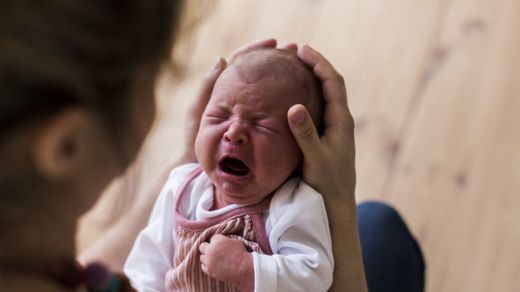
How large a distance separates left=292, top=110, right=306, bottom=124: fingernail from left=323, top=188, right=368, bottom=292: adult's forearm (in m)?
0.14

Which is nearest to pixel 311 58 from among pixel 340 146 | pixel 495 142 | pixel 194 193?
pixel 340 146

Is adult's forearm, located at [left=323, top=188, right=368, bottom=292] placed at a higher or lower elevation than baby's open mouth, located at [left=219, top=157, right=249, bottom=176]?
lower

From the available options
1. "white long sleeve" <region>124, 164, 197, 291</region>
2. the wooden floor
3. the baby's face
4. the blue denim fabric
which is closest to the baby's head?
the baby's face

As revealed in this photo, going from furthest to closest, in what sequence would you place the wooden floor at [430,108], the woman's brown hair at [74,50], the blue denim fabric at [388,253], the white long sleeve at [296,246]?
the wooden floor at [430,108], the blue denim fabric at [388,253], the white long sleeve at [296,246], the woman's brown hair at [74,50]

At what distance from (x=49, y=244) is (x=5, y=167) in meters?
0.11

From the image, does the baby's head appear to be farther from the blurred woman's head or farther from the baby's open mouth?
the blurred woman's head

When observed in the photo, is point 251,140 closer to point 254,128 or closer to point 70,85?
point 254,128

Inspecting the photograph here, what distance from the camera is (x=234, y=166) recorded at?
80 cm

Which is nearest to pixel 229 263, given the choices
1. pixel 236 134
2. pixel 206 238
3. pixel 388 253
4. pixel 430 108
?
pixel 206 238

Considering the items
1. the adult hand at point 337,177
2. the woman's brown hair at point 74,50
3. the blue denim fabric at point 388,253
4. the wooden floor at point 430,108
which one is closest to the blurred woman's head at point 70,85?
the woman's brown hair at point 74,50

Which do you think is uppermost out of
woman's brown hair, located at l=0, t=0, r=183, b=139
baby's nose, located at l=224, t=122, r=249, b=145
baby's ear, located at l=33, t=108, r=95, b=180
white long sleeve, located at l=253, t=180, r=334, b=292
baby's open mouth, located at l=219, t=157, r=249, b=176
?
woman's brown hair, located at l=0, t=0, r=183, b=139

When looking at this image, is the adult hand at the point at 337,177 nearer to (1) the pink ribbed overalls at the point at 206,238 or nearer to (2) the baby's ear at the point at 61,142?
(1) the pink ribbed overalls at the point at 206,238

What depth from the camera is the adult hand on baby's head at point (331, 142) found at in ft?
2.68

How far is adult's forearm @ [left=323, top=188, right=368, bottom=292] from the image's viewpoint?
832 mm
